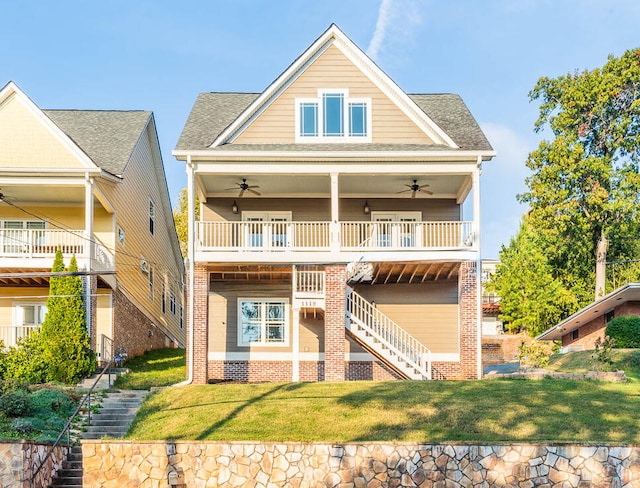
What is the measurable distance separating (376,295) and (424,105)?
662 centimetres

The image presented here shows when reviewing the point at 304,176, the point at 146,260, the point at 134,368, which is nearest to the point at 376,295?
the point at 304,176

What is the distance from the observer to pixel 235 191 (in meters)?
23.5

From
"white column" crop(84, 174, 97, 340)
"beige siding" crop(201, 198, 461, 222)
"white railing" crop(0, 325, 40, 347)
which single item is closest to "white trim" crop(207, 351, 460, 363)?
"white column" crop(84, 174, 97, 340)

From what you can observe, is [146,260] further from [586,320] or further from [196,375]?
[586,320]

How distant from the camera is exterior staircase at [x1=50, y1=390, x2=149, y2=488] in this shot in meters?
13.6

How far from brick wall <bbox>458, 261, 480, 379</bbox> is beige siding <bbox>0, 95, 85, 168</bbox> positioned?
12.2m

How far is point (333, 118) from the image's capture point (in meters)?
22.5

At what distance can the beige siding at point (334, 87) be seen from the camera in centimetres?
2225

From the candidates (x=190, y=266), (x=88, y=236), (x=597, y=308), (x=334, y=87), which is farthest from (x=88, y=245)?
(x=597, y=308)

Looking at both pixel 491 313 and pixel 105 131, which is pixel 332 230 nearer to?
pixel 105 131

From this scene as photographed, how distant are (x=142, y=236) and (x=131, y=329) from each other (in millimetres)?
4096

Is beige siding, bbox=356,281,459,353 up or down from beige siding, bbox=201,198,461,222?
down

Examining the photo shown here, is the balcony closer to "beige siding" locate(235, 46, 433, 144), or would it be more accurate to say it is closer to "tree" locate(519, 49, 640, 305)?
"beige siding" locate(235, 46, 433, 144)

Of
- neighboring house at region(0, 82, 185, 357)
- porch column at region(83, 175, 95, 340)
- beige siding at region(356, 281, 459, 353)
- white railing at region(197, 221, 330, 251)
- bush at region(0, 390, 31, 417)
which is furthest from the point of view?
beige siding at region(356, 281, 459, 353)
